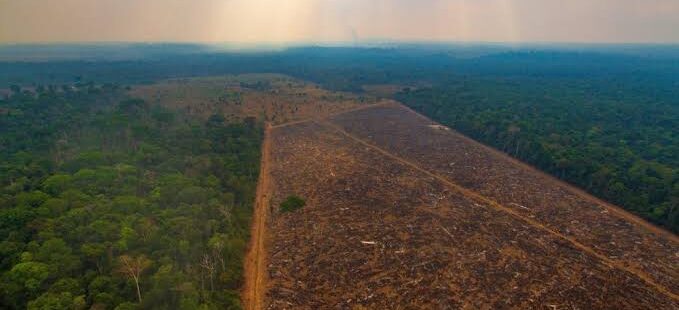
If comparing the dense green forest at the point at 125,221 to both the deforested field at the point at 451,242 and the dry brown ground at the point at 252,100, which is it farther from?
the dry brown ground at the point at 252,100

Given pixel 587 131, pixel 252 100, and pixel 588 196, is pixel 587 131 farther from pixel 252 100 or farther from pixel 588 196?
pixel 252 100

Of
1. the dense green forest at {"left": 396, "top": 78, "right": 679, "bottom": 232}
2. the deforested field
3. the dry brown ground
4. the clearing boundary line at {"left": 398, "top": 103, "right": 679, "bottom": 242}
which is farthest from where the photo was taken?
the dry brown ground

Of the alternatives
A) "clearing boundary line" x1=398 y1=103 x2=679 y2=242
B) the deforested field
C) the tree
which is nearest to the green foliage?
the deforested field

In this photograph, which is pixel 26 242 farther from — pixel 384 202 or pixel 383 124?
pixel 383 124

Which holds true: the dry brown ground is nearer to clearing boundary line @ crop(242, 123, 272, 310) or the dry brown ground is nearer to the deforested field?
the deforested field

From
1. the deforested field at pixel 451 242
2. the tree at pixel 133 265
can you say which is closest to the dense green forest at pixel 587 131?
the deforested field at pixel 451 242
